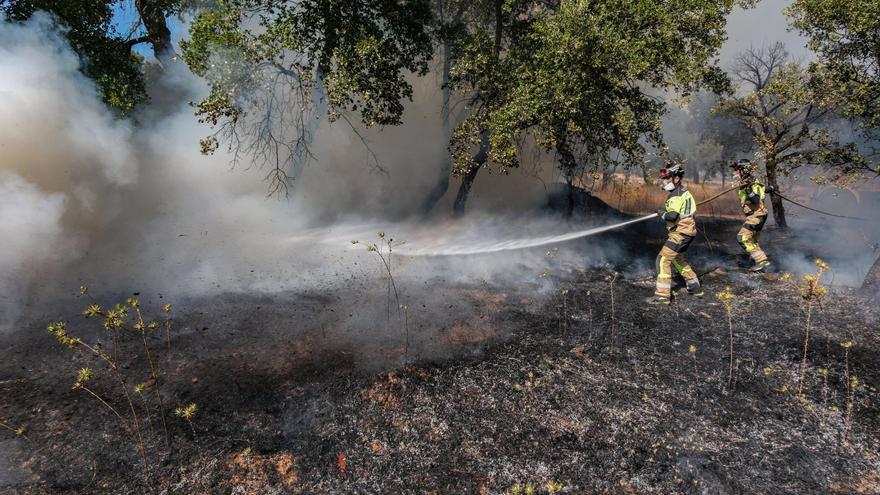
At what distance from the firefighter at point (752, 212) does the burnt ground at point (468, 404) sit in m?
1.56

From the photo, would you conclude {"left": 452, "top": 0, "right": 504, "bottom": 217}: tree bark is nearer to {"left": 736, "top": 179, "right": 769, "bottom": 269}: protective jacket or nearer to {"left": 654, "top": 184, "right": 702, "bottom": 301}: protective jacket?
{"left": 654, "top": 184, "right": 702, "bottom": 301}: protective jacket

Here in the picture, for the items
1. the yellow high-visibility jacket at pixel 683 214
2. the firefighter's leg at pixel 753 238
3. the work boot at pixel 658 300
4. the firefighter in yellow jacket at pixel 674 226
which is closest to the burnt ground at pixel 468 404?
the work boot at pixel 658 300

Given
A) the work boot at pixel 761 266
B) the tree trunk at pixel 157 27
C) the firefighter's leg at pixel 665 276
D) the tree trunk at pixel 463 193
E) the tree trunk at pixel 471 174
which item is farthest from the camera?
the tree trunk at pixel 463 193

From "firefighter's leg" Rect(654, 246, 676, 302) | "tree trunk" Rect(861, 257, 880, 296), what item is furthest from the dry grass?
"firefighter's leg" Rect(654, 246, 676, 302)

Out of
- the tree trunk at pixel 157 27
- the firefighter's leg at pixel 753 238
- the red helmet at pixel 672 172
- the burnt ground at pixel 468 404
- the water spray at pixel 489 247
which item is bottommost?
the burnt ground at pixel 468 404

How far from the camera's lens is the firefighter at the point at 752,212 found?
7559mm

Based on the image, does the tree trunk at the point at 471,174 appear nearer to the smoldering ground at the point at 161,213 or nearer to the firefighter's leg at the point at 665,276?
the smoldering ground at the point at 161,213

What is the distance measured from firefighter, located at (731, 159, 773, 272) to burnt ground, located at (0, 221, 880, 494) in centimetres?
156

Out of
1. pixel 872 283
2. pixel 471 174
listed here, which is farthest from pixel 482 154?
pixel 872 283

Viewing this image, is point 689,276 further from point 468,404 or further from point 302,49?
point 302,49

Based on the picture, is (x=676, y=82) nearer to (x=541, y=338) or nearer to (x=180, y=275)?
(x=541, y=338)

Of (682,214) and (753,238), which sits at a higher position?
(682,214)

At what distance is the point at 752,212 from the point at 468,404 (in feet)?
23.1

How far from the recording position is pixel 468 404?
12.8 feet
